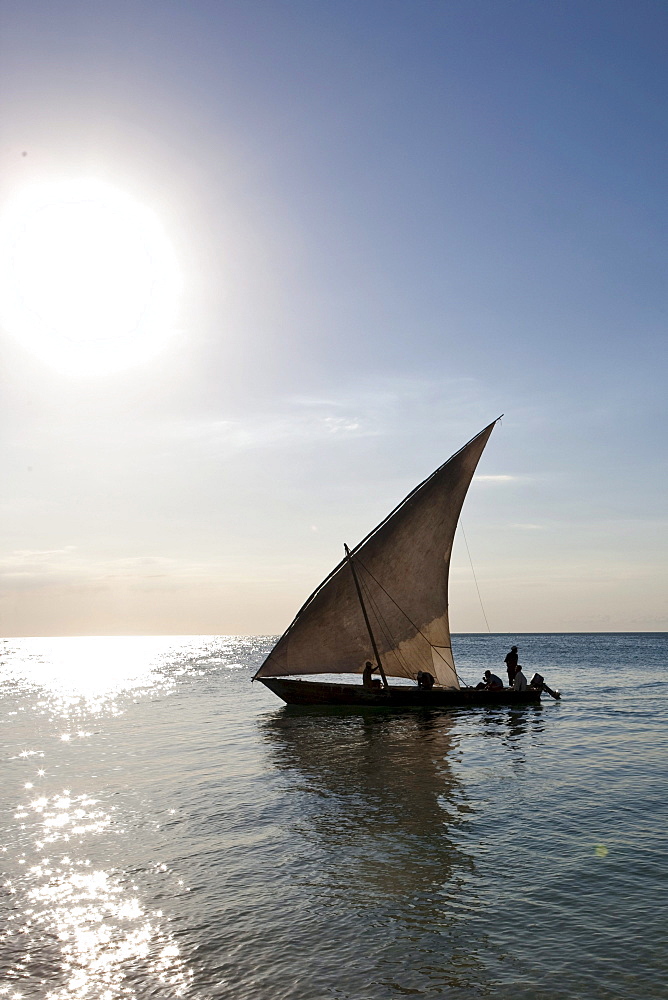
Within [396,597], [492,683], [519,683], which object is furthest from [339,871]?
[519,683]

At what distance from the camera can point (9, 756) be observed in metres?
31.3

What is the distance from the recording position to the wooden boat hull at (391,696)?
133 ft

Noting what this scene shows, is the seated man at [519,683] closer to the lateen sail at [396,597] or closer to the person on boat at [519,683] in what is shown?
the person on boat at [519,683]

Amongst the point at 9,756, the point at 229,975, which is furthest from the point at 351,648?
the point at 229,975

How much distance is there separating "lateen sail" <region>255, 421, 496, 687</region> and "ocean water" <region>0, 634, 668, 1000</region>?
983 centimetres

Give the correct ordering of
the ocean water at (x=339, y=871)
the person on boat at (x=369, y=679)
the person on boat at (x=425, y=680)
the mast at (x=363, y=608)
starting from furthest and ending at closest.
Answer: the person on boat at (x=425, y=680) < the person on boat at (x=369, y=679) < the mast at (x=363, y=608) < the ocean water at (x=339, y=871)

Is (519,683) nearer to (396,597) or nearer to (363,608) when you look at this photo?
(396,597)

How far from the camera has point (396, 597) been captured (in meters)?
40.4

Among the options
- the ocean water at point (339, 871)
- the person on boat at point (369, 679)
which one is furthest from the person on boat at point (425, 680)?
the ocean water at point (339, 871)

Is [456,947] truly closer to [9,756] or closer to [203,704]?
[9,756]

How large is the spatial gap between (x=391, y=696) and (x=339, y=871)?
2650 centimetres

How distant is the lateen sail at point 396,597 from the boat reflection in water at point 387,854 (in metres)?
10.1

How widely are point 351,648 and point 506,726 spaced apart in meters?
9.62

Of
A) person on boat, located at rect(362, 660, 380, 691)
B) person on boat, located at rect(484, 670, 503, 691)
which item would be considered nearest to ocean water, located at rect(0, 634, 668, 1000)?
person on boat, located at rect(362, 660, 380, 691)
